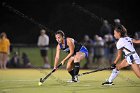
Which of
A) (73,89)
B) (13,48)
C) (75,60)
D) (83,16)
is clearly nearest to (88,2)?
(83,16)

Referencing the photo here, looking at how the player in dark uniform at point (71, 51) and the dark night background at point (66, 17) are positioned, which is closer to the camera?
the player in dark uniform at point (71, 51)

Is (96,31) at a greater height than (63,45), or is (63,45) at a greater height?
(96,31)

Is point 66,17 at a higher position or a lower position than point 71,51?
higher

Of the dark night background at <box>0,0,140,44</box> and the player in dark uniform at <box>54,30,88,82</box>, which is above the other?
the dark night background at <box>0,0,140,44</box>

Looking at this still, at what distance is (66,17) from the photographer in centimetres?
3706

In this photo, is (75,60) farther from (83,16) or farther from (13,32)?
(13,32)

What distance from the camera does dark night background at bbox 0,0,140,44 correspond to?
115 feet

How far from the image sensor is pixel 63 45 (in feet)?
50.6

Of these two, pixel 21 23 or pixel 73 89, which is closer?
pixel 73 89

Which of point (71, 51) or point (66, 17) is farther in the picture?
point (66, 17)

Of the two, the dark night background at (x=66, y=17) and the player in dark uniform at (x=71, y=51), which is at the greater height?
the dark night background at (x=66, y=17)

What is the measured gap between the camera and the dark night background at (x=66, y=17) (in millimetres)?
34969

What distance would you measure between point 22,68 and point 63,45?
32.2 feet

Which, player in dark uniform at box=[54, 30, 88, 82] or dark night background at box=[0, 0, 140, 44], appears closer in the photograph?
player in dark uniform at box=[54, 30, 88, 82]
